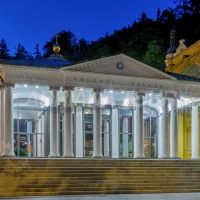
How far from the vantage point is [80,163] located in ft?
83.8

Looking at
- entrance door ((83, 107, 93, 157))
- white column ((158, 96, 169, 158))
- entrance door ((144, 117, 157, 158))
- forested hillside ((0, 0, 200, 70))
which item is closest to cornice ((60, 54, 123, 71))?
white column ((158, 96, 169, 158))

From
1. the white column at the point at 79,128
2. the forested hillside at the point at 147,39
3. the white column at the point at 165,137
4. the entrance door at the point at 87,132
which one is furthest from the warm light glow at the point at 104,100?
the forested hillside at the point at 147,39

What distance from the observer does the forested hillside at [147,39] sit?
73.1 metres

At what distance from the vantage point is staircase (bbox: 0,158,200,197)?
2150 centimetres

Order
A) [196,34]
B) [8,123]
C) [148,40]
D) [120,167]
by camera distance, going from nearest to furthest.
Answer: [120,167] → [8,123] → [196,34] → [148,40]

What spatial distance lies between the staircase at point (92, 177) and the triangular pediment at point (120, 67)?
697cm

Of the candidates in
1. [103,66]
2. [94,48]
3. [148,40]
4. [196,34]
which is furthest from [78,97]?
[94,48]

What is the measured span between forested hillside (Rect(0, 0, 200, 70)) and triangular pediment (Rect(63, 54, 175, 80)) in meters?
34.6

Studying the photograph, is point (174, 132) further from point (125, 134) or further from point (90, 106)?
point (90, 106)

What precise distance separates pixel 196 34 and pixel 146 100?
37837 mm

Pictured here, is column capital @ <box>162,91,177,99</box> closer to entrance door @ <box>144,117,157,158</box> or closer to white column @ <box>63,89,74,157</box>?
entrance door @ <box>144,117,157,158</box>

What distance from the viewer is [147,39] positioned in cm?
7988

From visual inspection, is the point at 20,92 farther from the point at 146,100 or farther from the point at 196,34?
the point at 196,34

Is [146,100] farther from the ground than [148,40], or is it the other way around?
[148,40]
